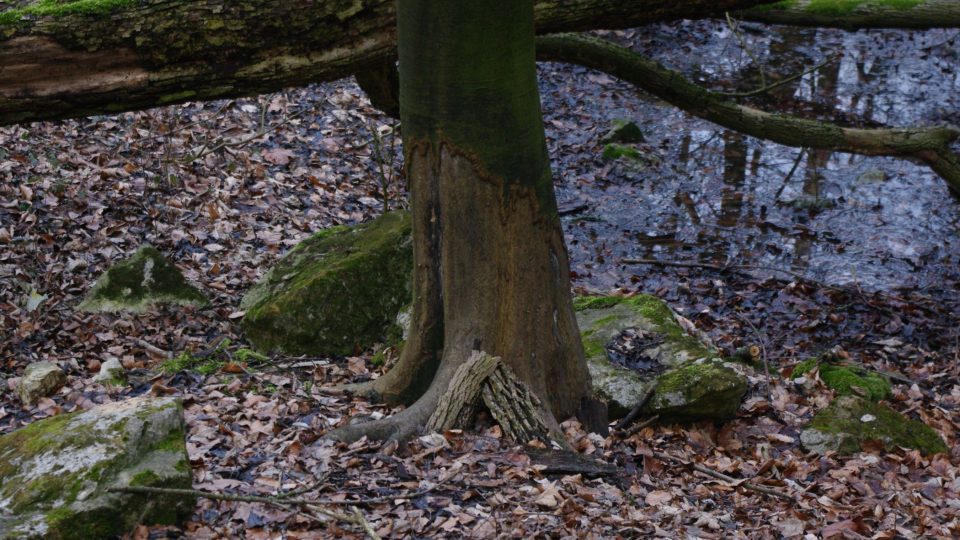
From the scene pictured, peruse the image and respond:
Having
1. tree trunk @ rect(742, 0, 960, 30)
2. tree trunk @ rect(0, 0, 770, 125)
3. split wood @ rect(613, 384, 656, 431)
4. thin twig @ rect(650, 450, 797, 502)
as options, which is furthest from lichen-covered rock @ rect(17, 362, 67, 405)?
tree trunk @ rect(742, 0, 960, 30)

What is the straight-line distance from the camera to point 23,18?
16.0 feet

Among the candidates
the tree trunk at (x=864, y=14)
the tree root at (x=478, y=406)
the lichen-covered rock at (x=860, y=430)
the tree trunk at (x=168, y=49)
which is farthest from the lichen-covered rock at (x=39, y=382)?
the tree trunk at (x=864, y=14)

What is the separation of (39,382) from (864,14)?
29.4 feet

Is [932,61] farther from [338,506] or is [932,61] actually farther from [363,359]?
[338,506]

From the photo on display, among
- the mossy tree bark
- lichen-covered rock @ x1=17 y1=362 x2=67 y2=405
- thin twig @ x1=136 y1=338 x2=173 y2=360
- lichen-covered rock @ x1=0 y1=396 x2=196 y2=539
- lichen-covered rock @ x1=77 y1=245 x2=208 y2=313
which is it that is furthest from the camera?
lichen-covered rock @ x1=77 y1=245 x2=208 y2=313

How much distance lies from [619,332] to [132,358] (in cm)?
328

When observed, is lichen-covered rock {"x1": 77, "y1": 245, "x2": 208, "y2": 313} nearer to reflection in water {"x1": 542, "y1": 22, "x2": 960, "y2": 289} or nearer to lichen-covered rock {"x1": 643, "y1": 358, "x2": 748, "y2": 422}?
lichen-covered rock {"x1": 643, "y1": 358, "x2": 748, "y2": 422}

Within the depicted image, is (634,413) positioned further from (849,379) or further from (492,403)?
(849,379)

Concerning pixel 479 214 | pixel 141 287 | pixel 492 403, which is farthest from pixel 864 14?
pixel 141 287

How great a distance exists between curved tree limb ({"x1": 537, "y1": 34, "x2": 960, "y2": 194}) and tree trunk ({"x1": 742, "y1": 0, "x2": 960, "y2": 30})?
6.94 feet

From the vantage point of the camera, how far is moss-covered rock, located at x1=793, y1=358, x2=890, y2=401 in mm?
6246

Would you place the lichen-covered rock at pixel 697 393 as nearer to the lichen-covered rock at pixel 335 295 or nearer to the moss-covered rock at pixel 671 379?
the moss-covered rock at pixel 671 379

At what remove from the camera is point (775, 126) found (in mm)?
7586

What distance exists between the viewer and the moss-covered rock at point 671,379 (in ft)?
17.7
